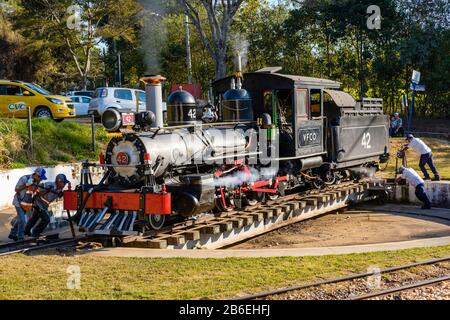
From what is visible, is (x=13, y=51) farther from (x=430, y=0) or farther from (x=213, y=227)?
(x=213, y=227)

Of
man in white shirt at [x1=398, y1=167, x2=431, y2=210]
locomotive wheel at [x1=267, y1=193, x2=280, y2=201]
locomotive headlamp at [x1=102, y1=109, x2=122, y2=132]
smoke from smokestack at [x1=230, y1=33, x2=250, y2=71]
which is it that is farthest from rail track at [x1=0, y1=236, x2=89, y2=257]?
smoke from smokestack at [x1=230, y1=33, x2=250, y2=71]

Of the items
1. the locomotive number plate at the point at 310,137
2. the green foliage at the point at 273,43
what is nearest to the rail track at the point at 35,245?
the locomotive number plate at the point at 310,137

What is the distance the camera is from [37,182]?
10625 mm

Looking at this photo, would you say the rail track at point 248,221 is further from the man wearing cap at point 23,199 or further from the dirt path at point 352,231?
the man wearing cap at point 23,199

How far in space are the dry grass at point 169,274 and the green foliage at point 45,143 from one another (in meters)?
7.46

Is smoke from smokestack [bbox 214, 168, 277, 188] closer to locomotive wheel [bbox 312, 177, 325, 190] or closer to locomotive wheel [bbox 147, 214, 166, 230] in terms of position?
locomotive wheel [bbox 147, 214, 166, 230]

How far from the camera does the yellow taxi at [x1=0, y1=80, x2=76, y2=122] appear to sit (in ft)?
68.7

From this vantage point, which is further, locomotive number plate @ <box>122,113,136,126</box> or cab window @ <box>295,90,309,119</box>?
cab window @ <box>295,90,309,119</box>

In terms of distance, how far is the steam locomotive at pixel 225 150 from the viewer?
995 cm

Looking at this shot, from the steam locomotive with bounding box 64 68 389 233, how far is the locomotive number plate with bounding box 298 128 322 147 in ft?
0.08

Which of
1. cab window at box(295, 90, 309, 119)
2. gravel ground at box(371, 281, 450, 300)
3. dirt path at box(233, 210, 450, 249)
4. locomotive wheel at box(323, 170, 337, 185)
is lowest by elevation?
dirt path at box(233, 210, 450, 249)

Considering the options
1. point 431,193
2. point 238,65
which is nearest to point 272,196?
point 238,65
